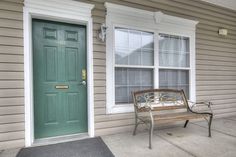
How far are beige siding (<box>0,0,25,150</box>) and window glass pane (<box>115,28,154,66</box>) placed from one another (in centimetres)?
165

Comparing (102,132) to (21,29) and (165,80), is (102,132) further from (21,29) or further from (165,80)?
(21,29)

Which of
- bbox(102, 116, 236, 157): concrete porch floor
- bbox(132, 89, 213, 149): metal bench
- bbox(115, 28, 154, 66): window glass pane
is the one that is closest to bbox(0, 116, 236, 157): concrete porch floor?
bbox(102, 116, 236, 157): concrete porch floor

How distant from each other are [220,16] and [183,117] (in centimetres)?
317

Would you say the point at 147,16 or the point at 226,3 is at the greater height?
the point at 226,3

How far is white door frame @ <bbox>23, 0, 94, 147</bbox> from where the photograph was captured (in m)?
2.44

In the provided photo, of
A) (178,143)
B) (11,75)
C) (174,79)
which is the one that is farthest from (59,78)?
(174,79)

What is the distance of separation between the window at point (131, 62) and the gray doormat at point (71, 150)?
3.10 ft

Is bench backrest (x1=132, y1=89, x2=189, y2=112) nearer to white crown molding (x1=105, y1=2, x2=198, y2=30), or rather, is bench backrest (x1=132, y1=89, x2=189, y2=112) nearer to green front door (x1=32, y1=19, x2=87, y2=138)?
green front door (x1=32, y1=19, x2=87, y2=138)

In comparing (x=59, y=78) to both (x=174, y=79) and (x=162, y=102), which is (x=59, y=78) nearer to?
(x=162, y=102)

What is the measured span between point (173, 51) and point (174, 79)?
65cm

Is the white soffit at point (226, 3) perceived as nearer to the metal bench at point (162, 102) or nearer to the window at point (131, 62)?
the window at point (131, 62)

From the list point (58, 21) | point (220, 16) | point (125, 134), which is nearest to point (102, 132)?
point (125, 134)

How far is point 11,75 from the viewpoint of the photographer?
2383 mm

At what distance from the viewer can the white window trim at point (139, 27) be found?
2965 millimetres
